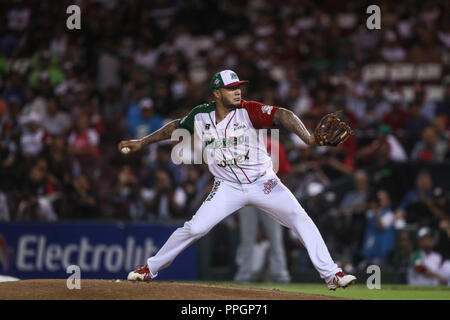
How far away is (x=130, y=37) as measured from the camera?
19.3m

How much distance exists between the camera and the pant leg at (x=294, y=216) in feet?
25.8

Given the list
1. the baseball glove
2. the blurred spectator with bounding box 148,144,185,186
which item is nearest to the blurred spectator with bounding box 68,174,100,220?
the blurred spectator with bounding box 148,144,185,186

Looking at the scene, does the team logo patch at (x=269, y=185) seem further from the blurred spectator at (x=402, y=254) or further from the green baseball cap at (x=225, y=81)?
the blurred spectator at (x=402, y=254)

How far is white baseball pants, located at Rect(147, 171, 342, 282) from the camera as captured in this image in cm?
789

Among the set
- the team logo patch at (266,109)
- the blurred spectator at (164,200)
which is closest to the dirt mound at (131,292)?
the team logo patch at (266,109)

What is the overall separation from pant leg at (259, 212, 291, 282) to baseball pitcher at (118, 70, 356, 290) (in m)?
3.88

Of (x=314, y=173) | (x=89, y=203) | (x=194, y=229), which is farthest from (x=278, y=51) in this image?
(x=194, y=229)

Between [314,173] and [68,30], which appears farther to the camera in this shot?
[68,30]

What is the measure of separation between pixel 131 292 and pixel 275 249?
477 cm

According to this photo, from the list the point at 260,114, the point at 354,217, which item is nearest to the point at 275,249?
the point at 354,217

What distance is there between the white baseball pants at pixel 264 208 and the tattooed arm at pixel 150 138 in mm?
869

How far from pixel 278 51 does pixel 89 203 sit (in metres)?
5.95

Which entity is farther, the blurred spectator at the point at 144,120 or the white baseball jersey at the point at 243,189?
the blurred spectator at the point at 144,120
